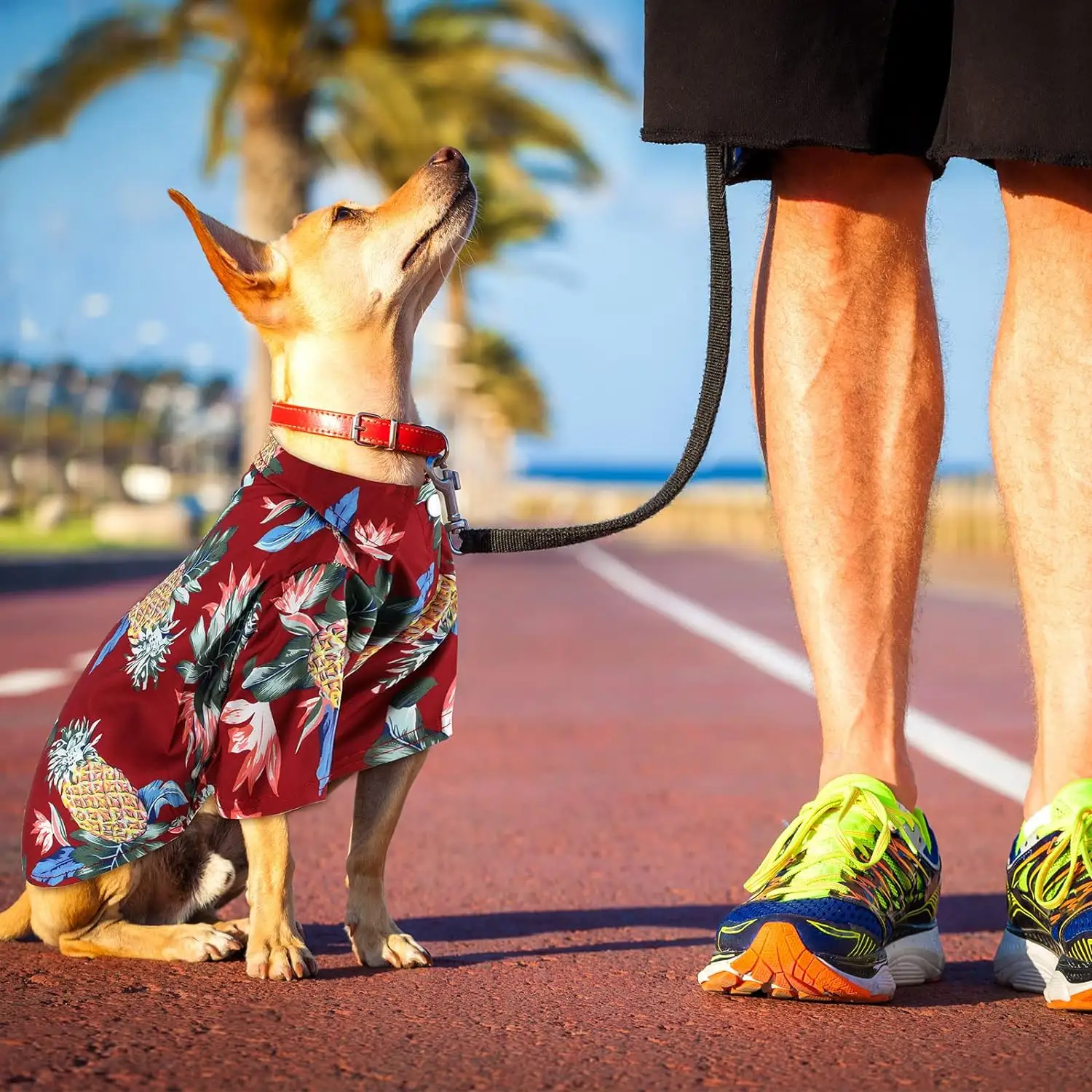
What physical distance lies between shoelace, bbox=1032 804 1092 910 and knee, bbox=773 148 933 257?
105cm

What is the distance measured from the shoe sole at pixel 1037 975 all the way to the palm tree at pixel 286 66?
15.2 m

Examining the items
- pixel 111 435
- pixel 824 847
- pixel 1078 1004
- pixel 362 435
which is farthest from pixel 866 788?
pixel 111 435

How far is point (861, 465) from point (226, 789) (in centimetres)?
124

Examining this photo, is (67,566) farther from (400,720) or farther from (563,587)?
(400,720)

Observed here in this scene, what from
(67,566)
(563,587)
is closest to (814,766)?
(563,587)

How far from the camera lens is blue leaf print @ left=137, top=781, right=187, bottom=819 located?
274 centimetres

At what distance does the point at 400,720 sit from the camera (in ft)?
9.59

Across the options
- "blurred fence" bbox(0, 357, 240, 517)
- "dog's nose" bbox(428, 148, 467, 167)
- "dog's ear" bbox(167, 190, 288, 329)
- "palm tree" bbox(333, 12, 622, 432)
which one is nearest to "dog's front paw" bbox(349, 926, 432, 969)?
"dog's ear" bbox(167, 190, 288, 329)

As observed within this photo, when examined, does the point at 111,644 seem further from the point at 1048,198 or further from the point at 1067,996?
the point at 1048,198

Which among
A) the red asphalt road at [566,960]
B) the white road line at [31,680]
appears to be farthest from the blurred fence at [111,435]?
the red asphalt road at [566,960]

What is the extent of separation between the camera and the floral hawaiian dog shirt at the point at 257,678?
2697 mm

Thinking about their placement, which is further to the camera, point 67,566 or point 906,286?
point 67,566

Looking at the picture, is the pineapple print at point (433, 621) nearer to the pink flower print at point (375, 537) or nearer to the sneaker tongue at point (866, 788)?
the pink flower print at point (375, 537)

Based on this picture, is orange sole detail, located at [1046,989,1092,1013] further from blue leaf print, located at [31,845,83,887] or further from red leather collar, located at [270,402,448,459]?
blue leaf print, located at [31,845,83,887]
